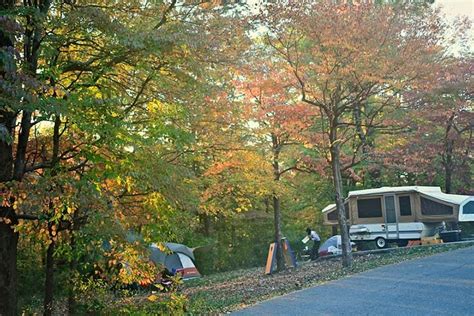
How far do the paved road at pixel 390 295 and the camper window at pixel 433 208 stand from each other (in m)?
8.56

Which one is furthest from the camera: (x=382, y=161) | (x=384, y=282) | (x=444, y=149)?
(x=444, y=149)

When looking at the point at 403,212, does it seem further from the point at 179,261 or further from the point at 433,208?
the point at 179,261

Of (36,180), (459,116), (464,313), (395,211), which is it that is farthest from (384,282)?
(459,116)

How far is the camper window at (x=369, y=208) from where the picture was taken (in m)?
20.6

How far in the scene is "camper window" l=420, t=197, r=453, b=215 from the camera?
18966 millimetres

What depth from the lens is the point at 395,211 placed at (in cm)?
2011

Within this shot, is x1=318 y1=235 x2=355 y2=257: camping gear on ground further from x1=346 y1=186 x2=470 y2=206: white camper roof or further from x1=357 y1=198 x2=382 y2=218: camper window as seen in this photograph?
x1=346 y1=186 x2=470 y2=206: white camper roof

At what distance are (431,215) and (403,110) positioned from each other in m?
4.69

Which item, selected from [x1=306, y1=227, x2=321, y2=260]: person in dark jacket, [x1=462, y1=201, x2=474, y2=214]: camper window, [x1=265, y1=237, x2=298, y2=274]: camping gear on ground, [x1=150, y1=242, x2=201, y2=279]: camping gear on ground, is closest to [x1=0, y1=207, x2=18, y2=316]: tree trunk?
[x1=150, y1=242, x2=201, y2=279]: camping gear on ground

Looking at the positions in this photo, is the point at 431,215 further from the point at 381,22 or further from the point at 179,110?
the point at 179,110

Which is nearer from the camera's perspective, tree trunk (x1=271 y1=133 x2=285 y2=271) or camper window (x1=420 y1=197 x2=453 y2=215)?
tree trunk (x1=271 y1=133 x2=285 y2=271)

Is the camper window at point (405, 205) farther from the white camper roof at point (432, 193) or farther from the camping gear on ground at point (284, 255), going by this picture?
the camping gear on ground at point (284, 255)

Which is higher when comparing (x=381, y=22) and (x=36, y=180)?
(x=381, y=22)

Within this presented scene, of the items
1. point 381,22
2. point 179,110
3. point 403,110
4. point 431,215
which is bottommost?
point 431,215
